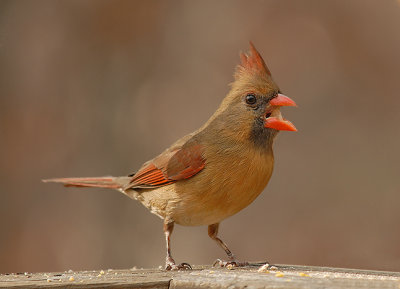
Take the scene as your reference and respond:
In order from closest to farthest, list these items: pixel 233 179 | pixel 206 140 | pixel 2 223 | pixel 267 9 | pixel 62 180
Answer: pixel 233 179 < pixel 206 140 < pixel 62 180 < pixel 2 223 < pixel 267 9

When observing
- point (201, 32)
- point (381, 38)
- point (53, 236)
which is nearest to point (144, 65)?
point (201, 32)

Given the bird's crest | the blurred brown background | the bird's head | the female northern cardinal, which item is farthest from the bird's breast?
the blurred brown background

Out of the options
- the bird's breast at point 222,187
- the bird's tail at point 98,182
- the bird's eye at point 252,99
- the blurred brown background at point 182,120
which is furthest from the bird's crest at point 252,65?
the blurred brown background at point 182,120

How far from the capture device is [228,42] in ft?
21.1

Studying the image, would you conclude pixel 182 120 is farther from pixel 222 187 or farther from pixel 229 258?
pixel 222 187

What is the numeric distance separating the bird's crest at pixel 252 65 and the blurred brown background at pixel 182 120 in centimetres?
233

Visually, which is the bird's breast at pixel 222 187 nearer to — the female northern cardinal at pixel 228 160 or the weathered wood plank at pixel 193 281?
the female northern cardinal at pixel 228 160

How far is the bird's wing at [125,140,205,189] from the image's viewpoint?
12.6 ft

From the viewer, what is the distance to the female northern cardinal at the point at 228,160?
3703 millimetres

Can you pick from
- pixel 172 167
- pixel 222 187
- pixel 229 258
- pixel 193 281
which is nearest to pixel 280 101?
pixel 222 187

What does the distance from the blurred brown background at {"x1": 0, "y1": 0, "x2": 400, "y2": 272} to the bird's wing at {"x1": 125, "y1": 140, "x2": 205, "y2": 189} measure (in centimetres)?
189

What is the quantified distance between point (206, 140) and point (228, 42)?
105 inches

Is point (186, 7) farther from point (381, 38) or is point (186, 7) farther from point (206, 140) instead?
point (206, 140)

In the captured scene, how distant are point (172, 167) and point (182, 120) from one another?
7.89ft
